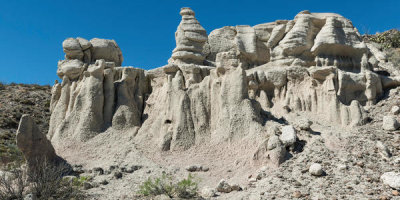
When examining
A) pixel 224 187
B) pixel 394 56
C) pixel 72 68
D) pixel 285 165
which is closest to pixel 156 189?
pixel 224 187

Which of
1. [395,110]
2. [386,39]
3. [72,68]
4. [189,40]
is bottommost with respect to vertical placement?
[395,110]

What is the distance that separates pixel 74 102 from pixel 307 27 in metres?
11.1

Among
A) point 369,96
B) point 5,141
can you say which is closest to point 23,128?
point 5,141

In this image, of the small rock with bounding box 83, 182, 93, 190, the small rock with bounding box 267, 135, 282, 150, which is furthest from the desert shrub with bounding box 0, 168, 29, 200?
the small rock with bounding box 267, 135, 282, 150

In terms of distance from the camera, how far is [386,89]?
18031 mm

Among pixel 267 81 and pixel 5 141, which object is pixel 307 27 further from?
pixel 5 141

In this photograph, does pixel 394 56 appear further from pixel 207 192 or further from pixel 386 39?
pixel 207 192

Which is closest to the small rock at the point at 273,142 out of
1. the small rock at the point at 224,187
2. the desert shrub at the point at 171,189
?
the small rock at the point at 224,187

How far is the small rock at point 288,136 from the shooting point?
13.4 metres

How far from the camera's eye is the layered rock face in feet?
50.8

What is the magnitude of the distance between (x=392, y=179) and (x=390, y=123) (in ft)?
13.4

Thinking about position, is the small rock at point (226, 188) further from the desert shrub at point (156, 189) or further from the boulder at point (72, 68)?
the boulder at point (72, 68)

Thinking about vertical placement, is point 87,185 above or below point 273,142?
below

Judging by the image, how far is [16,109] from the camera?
22.7m
